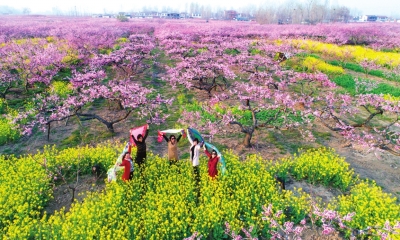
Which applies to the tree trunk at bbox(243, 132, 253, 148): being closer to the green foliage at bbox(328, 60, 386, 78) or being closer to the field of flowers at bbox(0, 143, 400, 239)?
the field of flowers at bbox(0, 143, 400, 239)

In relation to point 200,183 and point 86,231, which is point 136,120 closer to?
point 200,183

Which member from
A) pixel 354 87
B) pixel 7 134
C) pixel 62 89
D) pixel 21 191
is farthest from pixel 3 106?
pixel 354 87

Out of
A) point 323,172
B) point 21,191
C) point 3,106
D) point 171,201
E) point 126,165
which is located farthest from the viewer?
point 3,106

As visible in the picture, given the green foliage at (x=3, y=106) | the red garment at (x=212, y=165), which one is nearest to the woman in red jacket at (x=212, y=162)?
the red garment at (x=212, y=165)

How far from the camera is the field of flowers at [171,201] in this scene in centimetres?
702


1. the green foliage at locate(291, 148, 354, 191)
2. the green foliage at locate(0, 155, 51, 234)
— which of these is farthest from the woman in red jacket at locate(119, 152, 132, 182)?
the green foliage at locate(291, 148, 354, 191)

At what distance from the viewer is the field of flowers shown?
7.02 metres

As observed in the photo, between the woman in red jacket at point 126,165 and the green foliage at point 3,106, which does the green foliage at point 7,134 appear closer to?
the green foliage at point 3,106

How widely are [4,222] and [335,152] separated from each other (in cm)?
1279

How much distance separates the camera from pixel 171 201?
7793mm

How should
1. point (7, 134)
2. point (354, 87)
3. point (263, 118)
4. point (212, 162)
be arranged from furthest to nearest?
1. point (354, 87)
2. point (263, 118)
3. point (7, 134)
4. point (212, 162)

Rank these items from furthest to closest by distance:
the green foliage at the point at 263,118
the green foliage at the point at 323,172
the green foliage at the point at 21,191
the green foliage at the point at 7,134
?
the green foliage at the point at 263,118, the green foliage at the point at 7,134, the green foliage at the point at 323,172, the green foliage at the point at 21,191

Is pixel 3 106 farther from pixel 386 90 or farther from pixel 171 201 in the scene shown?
pixel 386 90

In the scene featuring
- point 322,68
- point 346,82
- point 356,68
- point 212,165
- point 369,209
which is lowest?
point 369,209
